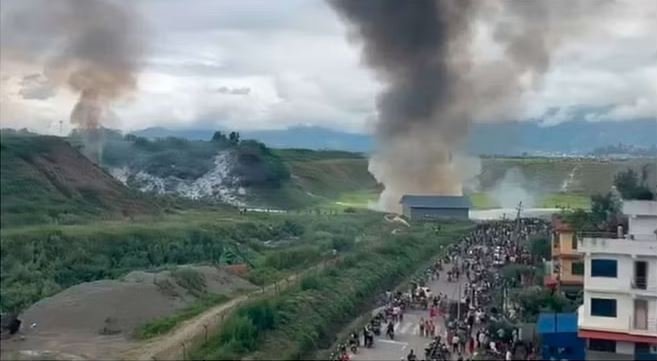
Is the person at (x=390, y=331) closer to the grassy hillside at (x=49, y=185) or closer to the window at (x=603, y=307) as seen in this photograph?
the window at (x=603, y=307)

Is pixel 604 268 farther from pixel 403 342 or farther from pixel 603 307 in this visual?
pixel 403 342

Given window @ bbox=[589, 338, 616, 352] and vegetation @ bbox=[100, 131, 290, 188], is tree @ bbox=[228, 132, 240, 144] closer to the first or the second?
vegetation @ bbox=[100, 131, 290, 188]

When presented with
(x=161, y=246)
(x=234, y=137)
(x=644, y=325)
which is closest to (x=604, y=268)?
(x=644, y=325)

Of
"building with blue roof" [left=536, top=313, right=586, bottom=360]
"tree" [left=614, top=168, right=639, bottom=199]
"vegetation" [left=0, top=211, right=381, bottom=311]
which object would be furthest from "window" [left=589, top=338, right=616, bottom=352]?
"tree" [left=614, top=168, right=639, bottom=199]

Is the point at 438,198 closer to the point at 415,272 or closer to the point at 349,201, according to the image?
the point at 349,201

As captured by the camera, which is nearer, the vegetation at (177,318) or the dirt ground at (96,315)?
the dirt ground at (96,315)

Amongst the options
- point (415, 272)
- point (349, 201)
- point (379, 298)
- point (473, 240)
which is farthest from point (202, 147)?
point (379, 298)

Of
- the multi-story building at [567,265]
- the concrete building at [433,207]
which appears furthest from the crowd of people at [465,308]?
the concrete building at [433,207]

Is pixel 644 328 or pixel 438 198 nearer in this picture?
pixel 644 328
